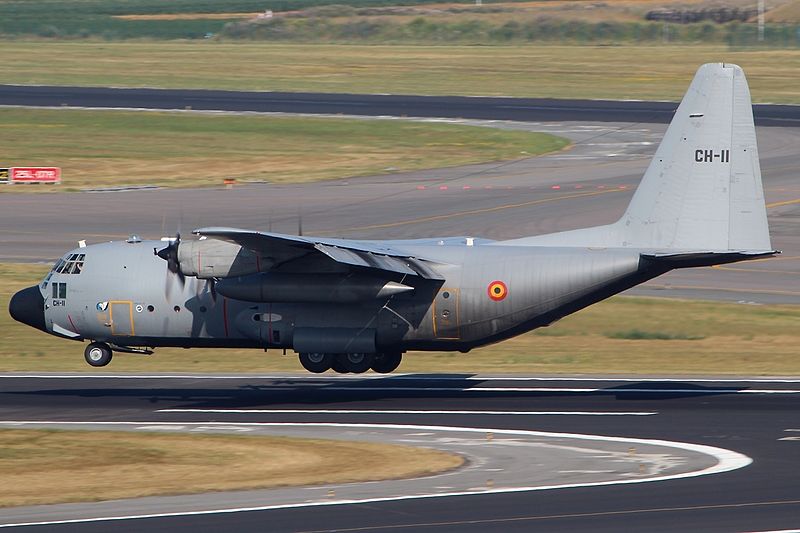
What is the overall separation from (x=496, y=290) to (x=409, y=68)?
275ft

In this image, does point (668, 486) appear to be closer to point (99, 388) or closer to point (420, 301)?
point (420, 301)

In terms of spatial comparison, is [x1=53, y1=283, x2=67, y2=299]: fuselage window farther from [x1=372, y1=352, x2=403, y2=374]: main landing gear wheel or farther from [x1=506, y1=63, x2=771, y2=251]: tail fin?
[x1=506, y1=63, x2=771, y2=251]: tail fin

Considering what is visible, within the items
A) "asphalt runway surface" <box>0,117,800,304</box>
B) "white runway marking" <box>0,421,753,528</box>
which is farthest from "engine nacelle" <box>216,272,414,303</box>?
"asphalt runway surface" <box>0,117,800,304</box>

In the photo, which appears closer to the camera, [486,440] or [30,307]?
[486,440]

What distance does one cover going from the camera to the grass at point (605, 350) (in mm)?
35750

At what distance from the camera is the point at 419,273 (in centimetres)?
3019

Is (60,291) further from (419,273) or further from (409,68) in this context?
(409,68)

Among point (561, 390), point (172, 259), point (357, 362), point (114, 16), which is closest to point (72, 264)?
point (172, 259)

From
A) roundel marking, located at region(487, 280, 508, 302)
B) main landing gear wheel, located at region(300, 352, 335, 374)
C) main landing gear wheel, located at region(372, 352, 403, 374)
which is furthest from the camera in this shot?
main landing gear wheel, located at region(372, 352, 403, 374)

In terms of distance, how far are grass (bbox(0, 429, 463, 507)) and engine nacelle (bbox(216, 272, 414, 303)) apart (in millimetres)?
4632

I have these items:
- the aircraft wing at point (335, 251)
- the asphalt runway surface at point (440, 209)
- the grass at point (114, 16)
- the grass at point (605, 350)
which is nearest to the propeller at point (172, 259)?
the aircraft wing at point (335, 251)

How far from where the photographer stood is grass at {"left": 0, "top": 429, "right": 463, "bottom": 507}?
72.8 feet

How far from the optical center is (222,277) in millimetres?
29391

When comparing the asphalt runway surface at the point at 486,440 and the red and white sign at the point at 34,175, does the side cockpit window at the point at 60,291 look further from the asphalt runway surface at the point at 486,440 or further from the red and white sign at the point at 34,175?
the red and white sign at the point at 34,175
